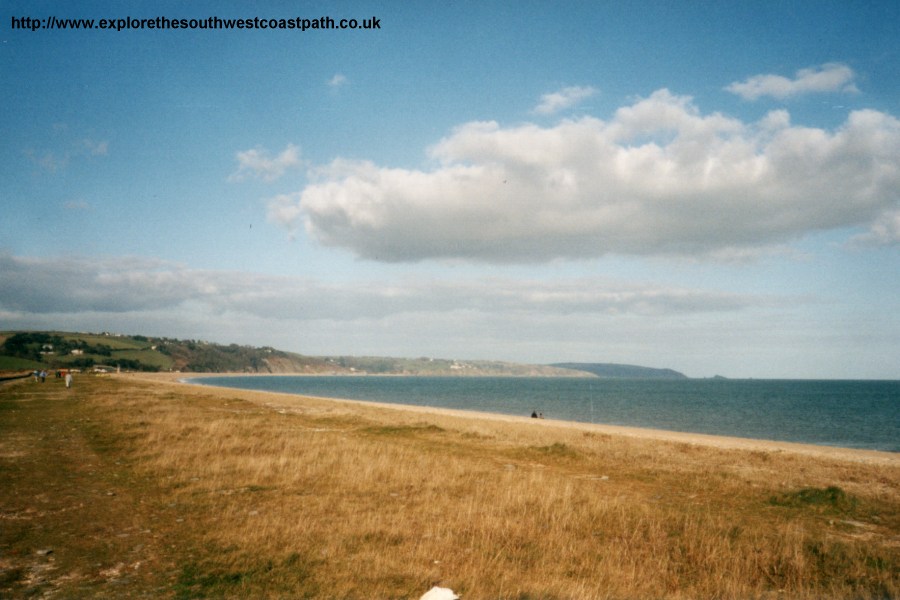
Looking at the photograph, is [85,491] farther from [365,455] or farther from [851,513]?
[851,513]

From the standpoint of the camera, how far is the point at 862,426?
61625mm

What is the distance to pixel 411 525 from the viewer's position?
34.8ft

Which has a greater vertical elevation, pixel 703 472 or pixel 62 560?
pixel 62 560

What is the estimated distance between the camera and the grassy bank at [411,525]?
7680 mm

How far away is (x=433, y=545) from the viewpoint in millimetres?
9281

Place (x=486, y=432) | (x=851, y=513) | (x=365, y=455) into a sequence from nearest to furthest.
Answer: (x=851, y=513)
(x=365, y=455)
(x=486, y=432)

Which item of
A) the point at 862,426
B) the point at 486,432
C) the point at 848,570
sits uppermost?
the point at 848,570

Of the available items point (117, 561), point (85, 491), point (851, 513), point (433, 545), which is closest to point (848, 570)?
point (851, 513)

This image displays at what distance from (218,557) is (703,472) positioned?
58.8ft

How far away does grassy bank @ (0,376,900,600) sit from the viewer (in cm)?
768

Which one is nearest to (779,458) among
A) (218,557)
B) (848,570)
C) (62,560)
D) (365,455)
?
(848,570)

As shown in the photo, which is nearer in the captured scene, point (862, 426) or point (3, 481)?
point (3, 481)

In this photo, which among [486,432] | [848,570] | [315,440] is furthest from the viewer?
[486,432]

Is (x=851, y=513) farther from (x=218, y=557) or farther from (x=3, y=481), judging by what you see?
(x=3, y=481)
